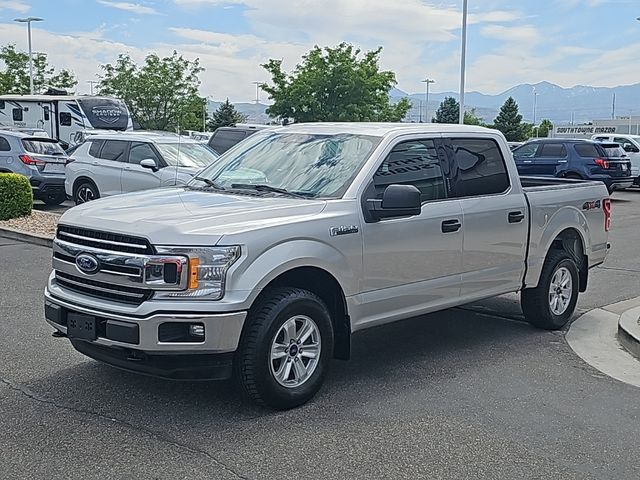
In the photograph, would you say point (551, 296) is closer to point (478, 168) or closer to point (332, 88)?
point (478, 168)

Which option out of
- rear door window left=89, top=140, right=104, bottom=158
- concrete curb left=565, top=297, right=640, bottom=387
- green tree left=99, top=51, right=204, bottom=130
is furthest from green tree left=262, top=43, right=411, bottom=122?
concrete curb left=565, top=297, right=640, bottom=387

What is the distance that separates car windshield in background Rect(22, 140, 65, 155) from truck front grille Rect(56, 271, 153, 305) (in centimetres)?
1390

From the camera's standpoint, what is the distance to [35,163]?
18.0m

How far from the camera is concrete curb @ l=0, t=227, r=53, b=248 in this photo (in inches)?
Result: 488

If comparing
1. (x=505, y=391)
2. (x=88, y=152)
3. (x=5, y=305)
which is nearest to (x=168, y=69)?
(x=88, y=152)

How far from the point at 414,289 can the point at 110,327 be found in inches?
92.5

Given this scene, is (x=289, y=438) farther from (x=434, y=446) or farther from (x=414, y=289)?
(x=414, y=289)

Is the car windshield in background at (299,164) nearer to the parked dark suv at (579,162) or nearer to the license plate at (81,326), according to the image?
the license plate at (81,326)

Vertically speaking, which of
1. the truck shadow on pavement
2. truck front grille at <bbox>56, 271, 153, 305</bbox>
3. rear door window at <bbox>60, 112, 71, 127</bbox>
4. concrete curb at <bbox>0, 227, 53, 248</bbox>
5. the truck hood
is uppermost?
rear door window at <bbox>60, 112, 71, 127</bbox>

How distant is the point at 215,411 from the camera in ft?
17.2

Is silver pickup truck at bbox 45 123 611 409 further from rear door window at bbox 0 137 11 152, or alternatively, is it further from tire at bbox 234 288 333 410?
rear door window at bbox 0 137 11 152

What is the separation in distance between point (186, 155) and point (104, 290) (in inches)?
415

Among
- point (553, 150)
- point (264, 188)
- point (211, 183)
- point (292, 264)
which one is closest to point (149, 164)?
point (211, 183)

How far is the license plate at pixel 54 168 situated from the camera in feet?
59.4
